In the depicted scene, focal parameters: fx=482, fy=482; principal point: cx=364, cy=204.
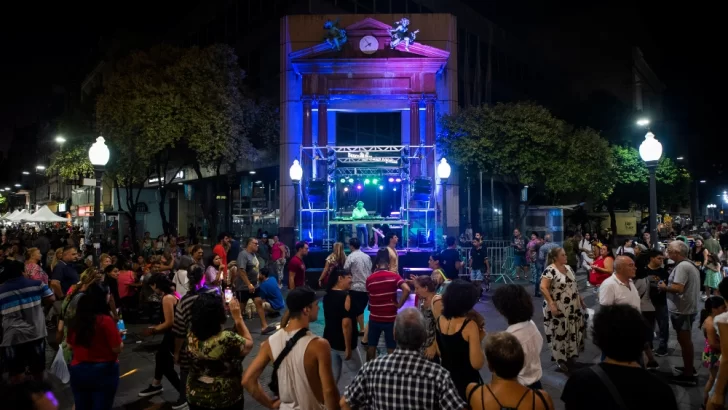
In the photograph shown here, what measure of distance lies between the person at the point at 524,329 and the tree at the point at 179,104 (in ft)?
61.1

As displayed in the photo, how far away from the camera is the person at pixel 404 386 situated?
9.05 ft

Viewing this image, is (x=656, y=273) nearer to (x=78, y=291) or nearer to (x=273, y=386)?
(x=273, y=386)

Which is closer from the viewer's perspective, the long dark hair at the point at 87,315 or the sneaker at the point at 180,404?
the long dark hair at the point at 87,315

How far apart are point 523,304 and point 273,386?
7.20ft

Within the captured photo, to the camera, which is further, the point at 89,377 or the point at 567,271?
the point at 567,271

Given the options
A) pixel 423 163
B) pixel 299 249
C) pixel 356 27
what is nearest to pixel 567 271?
pixel 299 249

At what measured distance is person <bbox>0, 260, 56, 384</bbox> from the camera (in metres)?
5.66

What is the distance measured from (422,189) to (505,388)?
15.2 m

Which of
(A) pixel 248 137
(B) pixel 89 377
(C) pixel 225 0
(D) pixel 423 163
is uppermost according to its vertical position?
(C) pixel 225 0

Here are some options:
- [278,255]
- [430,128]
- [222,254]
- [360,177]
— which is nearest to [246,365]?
[222,254]

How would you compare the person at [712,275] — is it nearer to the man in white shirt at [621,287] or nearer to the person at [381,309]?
the man in white shirt at [621,287]

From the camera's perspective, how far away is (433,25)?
21.1 metres

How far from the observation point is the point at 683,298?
6637 mm

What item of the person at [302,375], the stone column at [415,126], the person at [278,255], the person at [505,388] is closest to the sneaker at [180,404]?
the person at [302,375]
